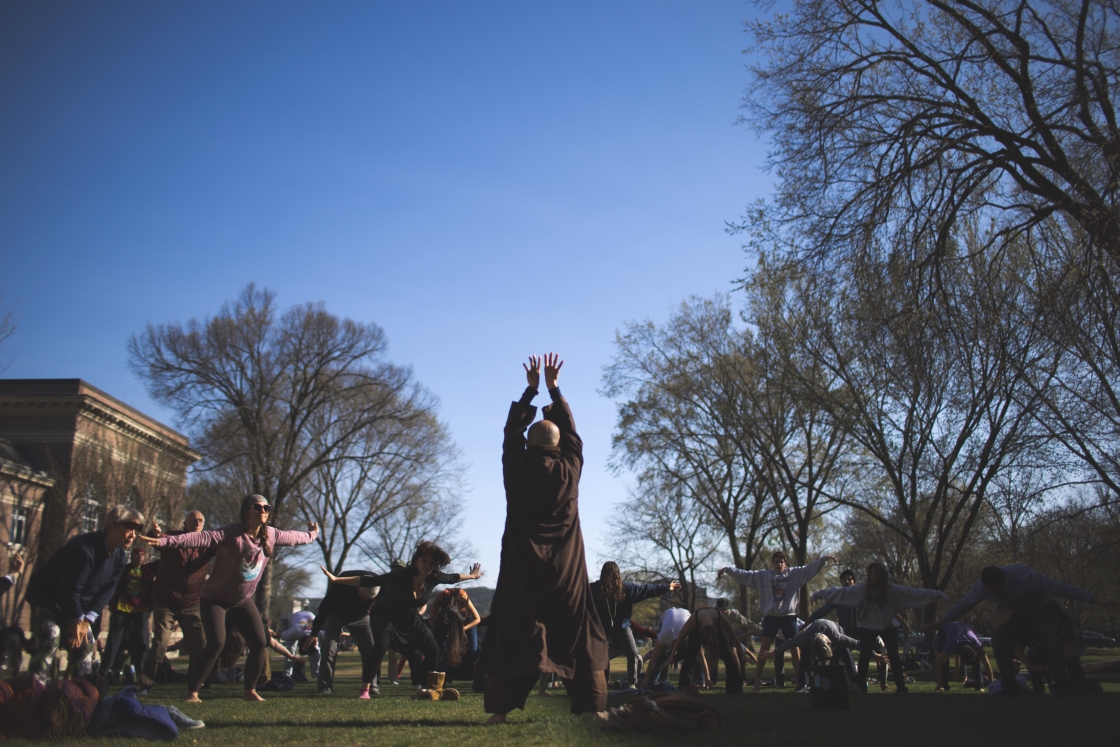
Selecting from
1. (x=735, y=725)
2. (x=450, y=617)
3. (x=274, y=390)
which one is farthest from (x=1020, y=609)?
(x=274, y=390)

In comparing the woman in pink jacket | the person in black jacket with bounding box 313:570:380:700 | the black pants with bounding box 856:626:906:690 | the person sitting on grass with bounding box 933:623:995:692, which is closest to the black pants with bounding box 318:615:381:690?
the person in black jacket with bounding box 313:570:380:700

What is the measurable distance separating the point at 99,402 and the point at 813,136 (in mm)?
35754

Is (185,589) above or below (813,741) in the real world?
above

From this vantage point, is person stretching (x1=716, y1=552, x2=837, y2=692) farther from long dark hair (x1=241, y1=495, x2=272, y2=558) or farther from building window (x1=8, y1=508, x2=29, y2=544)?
building window (x1=8, y1=508, x2=29, y2=544)

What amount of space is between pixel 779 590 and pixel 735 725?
261 inches

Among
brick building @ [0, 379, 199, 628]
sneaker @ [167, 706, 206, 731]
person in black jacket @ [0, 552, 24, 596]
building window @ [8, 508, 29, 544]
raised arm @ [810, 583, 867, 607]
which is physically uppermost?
brick building @ [0, 379, 199, 628]

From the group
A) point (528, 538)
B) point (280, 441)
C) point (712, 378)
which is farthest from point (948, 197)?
point (280, 441)

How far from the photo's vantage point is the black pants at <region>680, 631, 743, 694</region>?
9695mm

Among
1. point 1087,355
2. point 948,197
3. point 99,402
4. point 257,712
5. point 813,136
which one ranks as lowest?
point 257,712

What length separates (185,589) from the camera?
10359 millimetres

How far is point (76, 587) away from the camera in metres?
6.63

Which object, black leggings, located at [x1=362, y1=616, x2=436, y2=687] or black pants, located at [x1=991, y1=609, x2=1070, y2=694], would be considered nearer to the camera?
black pants, located at [x1=991, y1=609, x2=1070, y2=694]

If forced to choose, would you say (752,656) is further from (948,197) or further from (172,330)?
(172,330)

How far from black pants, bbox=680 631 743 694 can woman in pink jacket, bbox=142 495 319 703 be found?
4680 millimetres
